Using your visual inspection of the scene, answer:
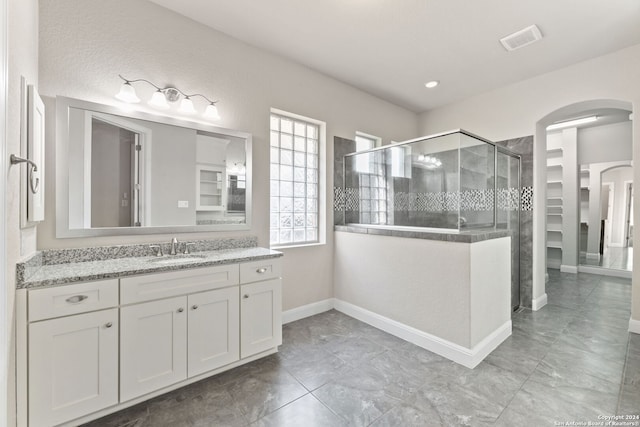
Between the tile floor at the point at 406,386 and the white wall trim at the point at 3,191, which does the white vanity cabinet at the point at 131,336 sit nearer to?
the tile floor at the point at 406,386

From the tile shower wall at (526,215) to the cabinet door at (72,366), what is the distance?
4232 millimetres

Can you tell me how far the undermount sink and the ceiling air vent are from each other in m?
3.43

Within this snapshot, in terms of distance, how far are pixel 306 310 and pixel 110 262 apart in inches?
78.8

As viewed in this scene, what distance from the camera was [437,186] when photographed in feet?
10.2

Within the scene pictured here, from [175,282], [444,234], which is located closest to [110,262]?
[175,282]

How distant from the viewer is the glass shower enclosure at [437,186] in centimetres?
266

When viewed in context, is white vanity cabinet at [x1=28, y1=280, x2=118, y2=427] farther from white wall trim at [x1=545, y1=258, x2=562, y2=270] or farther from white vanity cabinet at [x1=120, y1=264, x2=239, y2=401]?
white wall trim at [x1=545, y1=258, x2=562, y2=270]

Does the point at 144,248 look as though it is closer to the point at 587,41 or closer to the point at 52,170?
the point at 52,170

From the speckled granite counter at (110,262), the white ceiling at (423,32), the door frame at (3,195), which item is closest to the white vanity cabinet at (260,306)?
the speckled granite counter at (110,262)

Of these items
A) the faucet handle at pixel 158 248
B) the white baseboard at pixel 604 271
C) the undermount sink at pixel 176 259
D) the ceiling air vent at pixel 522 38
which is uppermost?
the ceiling air vent at pixel 522 38

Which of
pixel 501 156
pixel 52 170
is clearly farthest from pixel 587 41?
pixel 52 170

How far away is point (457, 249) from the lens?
7.54 feet

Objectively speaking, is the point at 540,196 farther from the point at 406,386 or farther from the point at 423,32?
the point at 406,386

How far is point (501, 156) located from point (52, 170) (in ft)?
13.7
